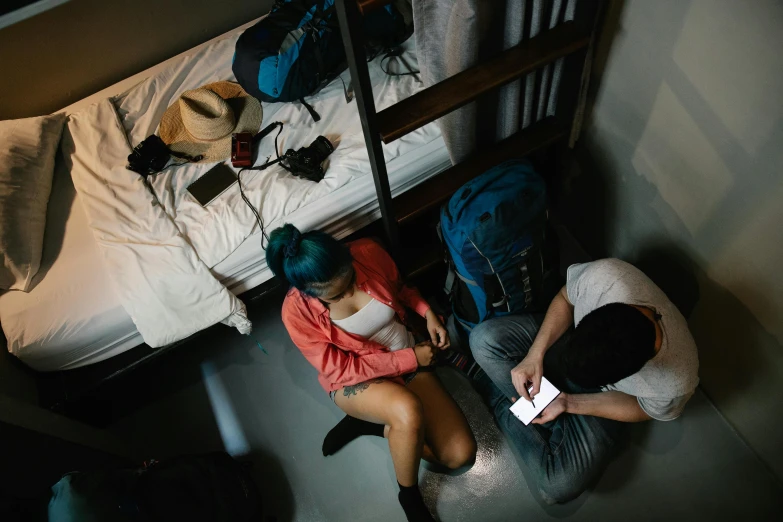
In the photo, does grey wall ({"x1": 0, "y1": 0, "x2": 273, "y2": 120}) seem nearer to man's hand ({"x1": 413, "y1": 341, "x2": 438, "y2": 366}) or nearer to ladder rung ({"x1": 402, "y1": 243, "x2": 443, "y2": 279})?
ladder rung ({"x1": 402, "y1": 243, "x2": 443, "y2": 279})

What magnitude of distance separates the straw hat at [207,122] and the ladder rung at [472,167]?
2.31 feet

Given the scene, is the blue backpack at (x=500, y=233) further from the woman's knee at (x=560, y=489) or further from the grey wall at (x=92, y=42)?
the grey wall at (x=92, y=42)

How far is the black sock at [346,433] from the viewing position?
5.75ft

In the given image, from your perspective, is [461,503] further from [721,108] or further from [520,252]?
[721,108]

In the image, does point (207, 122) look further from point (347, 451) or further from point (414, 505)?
point (414, 505)

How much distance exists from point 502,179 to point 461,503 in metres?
1.07

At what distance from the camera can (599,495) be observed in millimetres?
1620

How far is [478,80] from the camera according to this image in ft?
4.07

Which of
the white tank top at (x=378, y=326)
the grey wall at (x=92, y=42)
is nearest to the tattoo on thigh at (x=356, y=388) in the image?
the white tank top at (x=378, y=326)

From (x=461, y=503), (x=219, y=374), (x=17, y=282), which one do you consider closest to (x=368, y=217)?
(x=219, y=374)

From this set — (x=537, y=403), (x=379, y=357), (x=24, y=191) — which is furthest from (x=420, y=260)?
(x=24, y=191)

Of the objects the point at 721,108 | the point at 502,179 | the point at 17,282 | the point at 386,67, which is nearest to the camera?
the point at 721,108

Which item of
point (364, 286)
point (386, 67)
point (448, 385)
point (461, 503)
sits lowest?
point (461, 503)

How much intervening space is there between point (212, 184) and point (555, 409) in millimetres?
1331
